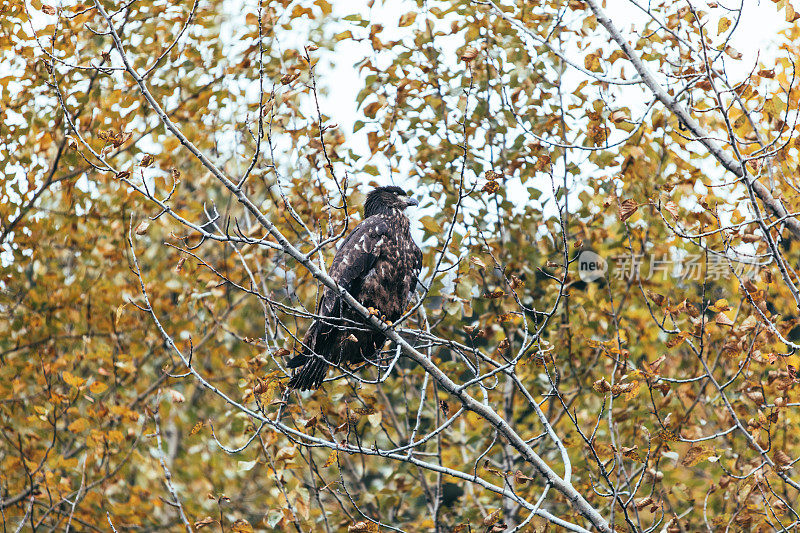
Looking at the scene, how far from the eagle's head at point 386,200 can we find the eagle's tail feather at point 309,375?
53.2 inches

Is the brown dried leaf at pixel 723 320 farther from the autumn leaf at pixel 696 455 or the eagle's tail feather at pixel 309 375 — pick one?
the eagle's tail feather at pixel 309 375

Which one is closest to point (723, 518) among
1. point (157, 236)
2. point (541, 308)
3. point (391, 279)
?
point (541, 308)

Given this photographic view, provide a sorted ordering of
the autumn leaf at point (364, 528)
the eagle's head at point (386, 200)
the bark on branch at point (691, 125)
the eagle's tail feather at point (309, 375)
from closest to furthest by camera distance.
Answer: the bark on branch at point (691, 125), the autumn leaf at point (364, 528), the eagle's tail feather at point (309, 375), the eagle's head at point (386, 200)

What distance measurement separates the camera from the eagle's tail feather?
4.73 m

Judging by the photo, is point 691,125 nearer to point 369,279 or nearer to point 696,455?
point 696,455

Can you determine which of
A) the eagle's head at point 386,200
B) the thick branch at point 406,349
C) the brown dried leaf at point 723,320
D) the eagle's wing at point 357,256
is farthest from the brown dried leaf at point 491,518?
the eagle's head at point 386,200

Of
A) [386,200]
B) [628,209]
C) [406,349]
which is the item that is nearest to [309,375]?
[406,349]

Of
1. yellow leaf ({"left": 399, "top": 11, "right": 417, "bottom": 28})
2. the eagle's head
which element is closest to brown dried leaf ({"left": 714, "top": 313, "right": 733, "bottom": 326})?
the eagle's head

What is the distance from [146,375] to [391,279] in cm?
353

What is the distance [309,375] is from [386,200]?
156 cm

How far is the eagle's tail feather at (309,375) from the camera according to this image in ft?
15.5

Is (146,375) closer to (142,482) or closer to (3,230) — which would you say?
(142,482)

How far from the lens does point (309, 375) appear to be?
478cm

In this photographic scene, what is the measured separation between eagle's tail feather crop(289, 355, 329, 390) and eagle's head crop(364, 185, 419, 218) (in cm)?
135
